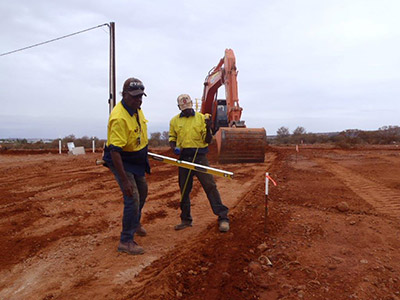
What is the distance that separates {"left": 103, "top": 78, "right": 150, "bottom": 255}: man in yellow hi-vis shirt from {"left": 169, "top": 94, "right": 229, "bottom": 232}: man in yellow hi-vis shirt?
74 cm

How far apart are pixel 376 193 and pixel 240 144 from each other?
553 centimetres

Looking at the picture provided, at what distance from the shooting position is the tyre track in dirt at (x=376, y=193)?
18.1ft

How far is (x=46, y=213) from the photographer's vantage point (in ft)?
17.5

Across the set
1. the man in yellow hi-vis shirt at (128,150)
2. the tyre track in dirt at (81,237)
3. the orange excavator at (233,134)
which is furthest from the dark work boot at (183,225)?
the orange excavator at (233,134)

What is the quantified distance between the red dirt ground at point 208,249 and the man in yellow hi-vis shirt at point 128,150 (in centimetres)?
36

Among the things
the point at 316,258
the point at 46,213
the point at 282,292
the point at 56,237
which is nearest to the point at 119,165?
the point at 56,237

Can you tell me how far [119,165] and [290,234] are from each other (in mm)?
2464

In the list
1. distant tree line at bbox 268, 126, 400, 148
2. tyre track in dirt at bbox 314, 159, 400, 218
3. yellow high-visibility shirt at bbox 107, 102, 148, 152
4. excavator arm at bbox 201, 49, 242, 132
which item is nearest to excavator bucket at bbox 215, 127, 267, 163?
excavator arm at bbox 201, 49, 242, 132

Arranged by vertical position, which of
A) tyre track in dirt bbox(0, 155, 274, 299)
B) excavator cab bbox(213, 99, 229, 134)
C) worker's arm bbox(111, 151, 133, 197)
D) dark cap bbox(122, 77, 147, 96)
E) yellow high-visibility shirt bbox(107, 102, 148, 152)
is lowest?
tyre track in dirt bbox(0, 155, 274, 299)

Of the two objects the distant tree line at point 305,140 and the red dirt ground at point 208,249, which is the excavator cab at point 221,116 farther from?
the distant tree line at point 305,140

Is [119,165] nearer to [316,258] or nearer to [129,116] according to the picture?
[129,116]

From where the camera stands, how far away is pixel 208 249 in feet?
→ 11.9

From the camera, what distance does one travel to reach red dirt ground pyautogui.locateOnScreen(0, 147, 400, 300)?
2.80m

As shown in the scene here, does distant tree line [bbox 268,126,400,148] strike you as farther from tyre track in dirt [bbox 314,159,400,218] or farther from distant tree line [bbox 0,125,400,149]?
tyre track in dirt [bbox 314,159,400,218]
